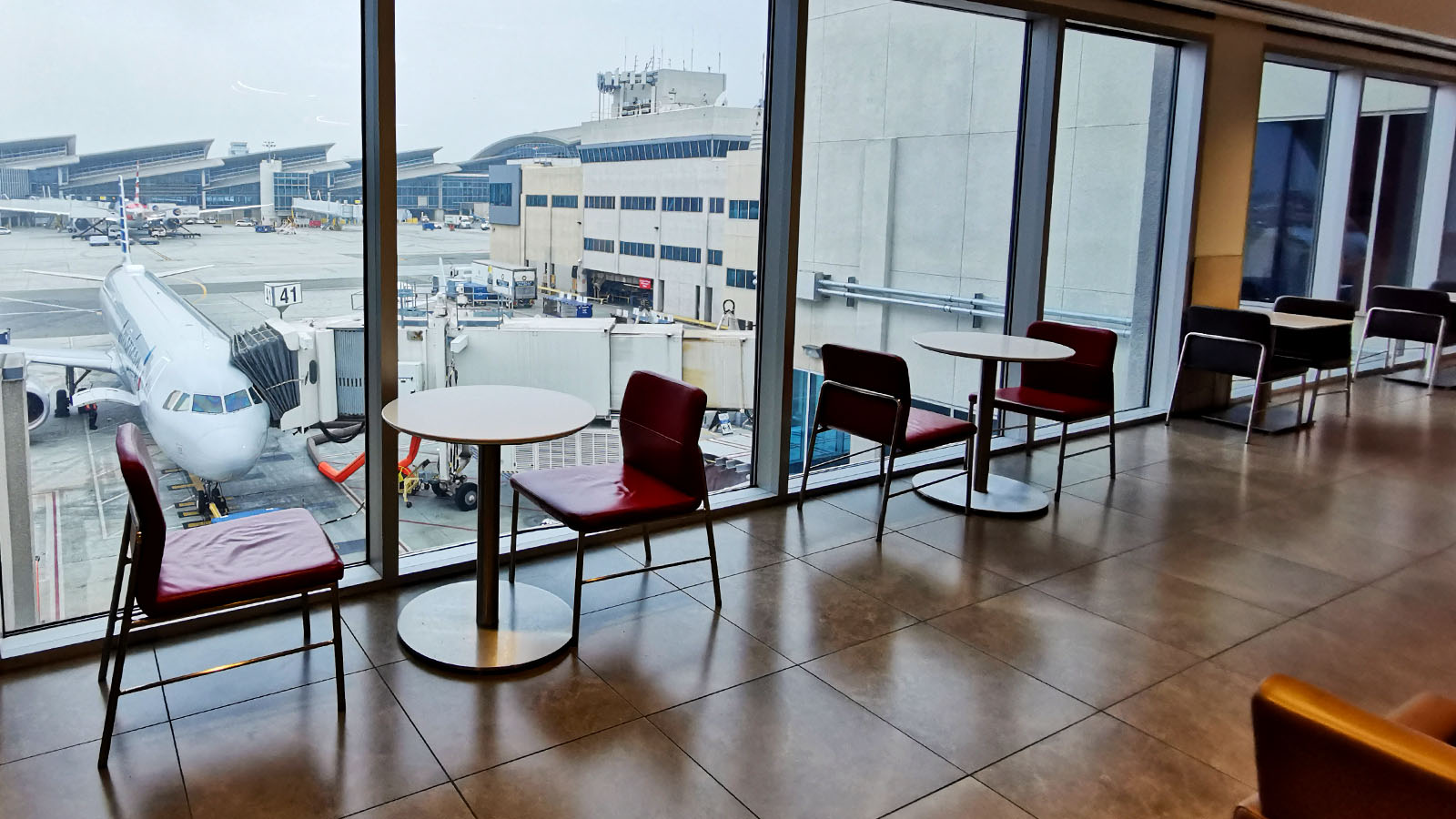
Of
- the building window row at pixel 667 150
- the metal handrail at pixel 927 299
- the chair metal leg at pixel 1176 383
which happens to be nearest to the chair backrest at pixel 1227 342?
the chair metal leg at pixel 1176 383

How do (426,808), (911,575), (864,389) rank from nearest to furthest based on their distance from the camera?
(426,808)
(911,575)
(864,389)

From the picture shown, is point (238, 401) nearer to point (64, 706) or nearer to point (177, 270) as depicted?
point (177, 270)

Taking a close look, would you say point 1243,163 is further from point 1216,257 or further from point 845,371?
point 845,371

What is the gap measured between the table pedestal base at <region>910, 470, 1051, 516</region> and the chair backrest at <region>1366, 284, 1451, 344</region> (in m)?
→ 5.26

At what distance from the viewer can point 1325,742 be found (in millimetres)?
1577

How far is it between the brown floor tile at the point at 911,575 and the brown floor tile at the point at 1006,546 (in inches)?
3.2

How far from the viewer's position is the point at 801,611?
3781 millimetres

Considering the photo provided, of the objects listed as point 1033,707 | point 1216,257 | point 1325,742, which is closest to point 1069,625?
point 1033,707

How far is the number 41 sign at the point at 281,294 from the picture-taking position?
3672 millimetres

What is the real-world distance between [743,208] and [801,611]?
2150 millimetres

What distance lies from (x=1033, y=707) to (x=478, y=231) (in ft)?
9.21

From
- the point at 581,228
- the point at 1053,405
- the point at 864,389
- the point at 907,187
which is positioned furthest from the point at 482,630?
the point at 907,187

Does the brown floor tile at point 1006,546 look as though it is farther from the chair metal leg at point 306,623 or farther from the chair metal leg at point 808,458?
the chair metal leg at point 306,623

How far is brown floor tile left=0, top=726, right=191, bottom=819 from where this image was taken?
2482 mm
